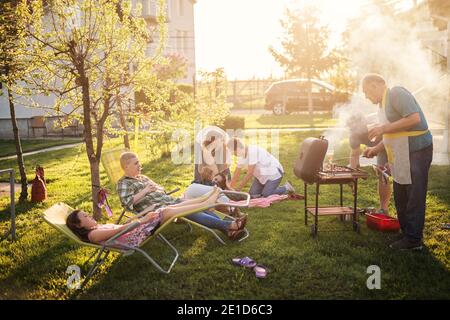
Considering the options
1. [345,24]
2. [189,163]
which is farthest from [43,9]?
[345,24]

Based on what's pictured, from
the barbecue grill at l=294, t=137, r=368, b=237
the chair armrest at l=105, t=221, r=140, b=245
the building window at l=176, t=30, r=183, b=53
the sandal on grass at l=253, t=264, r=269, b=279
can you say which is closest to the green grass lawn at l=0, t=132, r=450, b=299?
the sandal on grass at l=253, t=264, r=269, b=279

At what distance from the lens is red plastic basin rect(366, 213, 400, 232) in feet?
18.5

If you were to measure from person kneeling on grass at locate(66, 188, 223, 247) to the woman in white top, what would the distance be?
2.88 m

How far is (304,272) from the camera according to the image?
14.8 ft

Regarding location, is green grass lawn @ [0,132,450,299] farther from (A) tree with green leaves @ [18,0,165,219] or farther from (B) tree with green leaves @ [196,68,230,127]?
(B) tree with green leaves @ [196,68,230,127]

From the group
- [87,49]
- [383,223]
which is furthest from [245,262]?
[87,49]

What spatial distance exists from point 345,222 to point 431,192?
2272 millimetres

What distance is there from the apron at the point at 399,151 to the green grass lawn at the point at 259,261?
80cm

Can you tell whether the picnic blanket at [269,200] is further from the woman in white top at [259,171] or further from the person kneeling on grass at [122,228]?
the person kneeling on grass at [122,228]

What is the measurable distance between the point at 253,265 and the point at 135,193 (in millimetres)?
1739

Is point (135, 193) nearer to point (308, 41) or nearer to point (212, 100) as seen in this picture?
point (212, 100)

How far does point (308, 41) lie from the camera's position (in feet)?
79.5

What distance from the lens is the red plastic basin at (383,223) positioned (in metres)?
5.62

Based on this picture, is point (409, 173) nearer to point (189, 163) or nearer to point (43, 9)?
point (43, 9)
